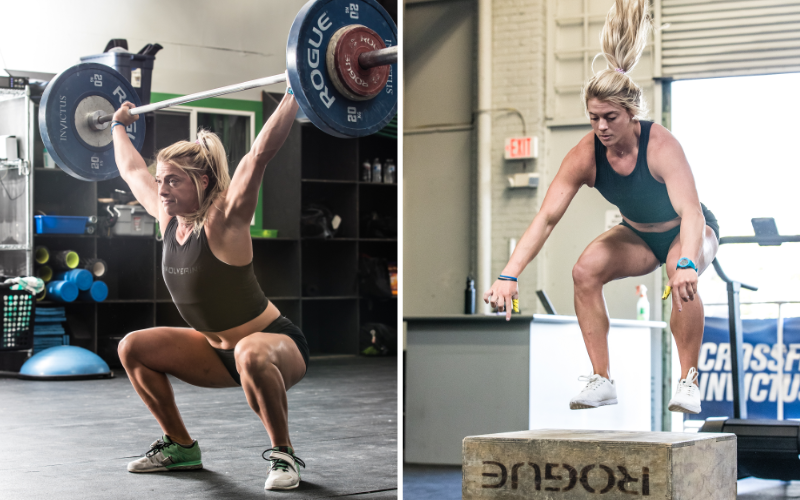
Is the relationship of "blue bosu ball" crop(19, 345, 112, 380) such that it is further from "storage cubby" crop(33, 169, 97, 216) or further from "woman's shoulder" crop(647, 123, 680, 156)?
"woman's shoulder" crop(647, 123, 680, 156)

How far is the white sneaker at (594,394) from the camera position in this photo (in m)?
2.59

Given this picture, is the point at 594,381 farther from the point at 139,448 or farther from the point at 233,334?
the point at 139,448

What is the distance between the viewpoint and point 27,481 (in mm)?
2527

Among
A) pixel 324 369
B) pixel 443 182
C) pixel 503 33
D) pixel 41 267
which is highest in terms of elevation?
pixel 503 33

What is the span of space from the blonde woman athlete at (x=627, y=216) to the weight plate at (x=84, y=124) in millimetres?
1389

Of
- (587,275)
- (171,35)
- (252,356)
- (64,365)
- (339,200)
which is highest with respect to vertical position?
(171,35)

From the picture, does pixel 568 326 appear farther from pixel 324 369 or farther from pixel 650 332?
pixel 324 369

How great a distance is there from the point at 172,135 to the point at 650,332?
1930mm

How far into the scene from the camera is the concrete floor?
10.7ft

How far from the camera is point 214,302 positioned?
8.20ft

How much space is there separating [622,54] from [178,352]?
176 centimetres

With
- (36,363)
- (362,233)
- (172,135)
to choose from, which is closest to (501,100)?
(172,135)

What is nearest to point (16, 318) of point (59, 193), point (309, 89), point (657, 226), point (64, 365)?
point (64, 365)

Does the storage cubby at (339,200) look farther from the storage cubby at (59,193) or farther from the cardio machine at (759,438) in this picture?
the cardio machine at (759,438)
